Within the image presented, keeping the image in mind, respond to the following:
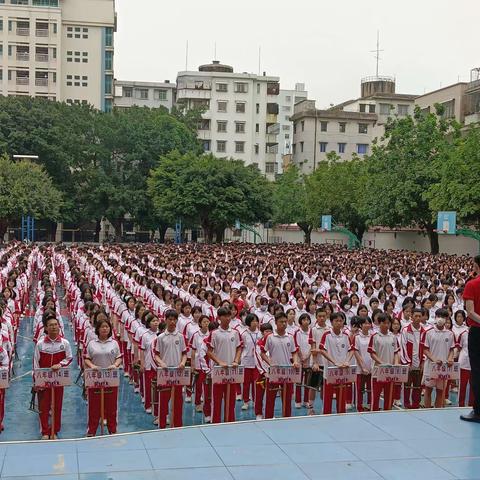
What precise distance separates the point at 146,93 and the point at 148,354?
65.9 meters

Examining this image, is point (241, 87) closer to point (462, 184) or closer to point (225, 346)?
point (462, 184)

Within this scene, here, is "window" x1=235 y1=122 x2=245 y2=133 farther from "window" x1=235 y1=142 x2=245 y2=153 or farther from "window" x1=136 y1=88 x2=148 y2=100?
"window" x1=136 y1=88 x2=148 y2=100

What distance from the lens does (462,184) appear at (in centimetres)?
2678

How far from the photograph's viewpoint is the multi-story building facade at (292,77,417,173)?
200 ft

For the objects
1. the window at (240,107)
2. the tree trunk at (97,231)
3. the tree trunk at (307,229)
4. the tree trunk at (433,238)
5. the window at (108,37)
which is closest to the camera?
the tree trunk at (433,238)

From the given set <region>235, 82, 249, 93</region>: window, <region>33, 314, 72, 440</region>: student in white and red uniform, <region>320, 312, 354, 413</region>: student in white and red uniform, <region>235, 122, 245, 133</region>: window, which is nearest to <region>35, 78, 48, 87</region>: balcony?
<region>235, 82, 249, 93</region>: window

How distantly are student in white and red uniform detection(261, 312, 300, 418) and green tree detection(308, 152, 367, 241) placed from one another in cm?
3105

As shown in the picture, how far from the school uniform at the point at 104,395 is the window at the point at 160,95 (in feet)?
217

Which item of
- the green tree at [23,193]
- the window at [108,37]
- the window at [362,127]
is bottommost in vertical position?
A: the green tree at [23,193]

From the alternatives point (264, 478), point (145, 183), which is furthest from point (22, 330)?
point (145, 183)

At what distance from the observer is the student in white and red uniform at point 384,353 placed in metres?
8.98

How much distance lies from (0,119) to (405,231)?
25.3 metres

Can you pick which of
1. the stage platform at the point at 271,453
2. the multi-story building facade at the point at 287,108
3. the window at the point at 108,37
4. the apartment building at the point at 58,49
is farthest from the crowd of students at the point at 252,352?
the multi-story building facade at the point at 287,108

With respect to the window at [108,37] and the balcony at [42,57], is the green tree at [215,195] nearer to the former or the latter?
the balcony at [42,57]
